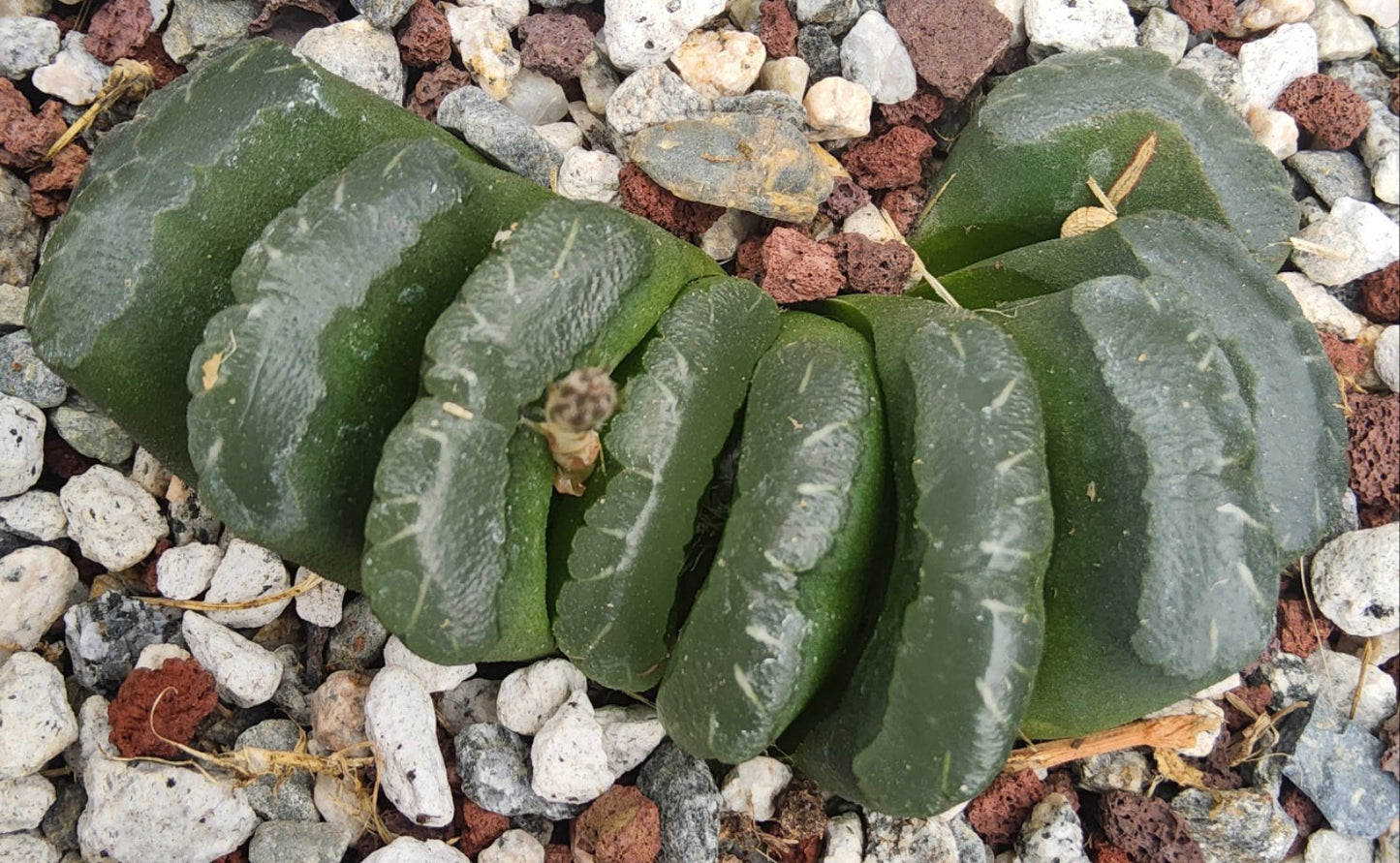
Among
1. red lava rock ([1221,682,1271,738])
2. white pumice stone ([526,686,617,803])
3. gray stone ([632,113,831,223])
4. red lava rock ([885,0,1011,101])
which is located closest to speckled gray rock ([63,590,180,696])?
white pumice stone ([526,686,617,803])

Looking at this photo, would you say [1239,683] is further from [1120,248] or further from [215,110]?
[215,110]

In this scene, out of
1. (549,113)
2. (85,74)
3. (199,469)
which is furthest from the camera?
(549,113)

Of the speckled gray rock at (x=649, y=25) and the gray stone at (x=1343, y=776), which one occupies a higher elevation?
the speckled gray rock at (x=649, y=25)

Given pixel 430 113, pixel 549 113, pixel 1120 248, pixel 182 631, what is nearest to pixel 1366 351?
pixel 1120 248

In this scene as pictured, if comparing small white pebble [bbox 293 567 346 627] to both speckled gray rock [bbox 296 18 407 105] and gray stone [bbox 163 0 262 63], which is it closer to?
speckled gray rock [bbox 296 18 407 105]

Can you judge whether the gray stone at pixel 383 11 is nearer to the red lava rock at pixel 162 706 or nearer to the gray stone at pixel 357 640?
the gray stone at pixel 357 640

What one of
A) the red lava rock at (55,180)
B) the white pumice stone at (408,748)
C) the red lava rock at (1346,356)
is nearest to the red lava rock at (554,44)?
the red lava rock at (55,180)
